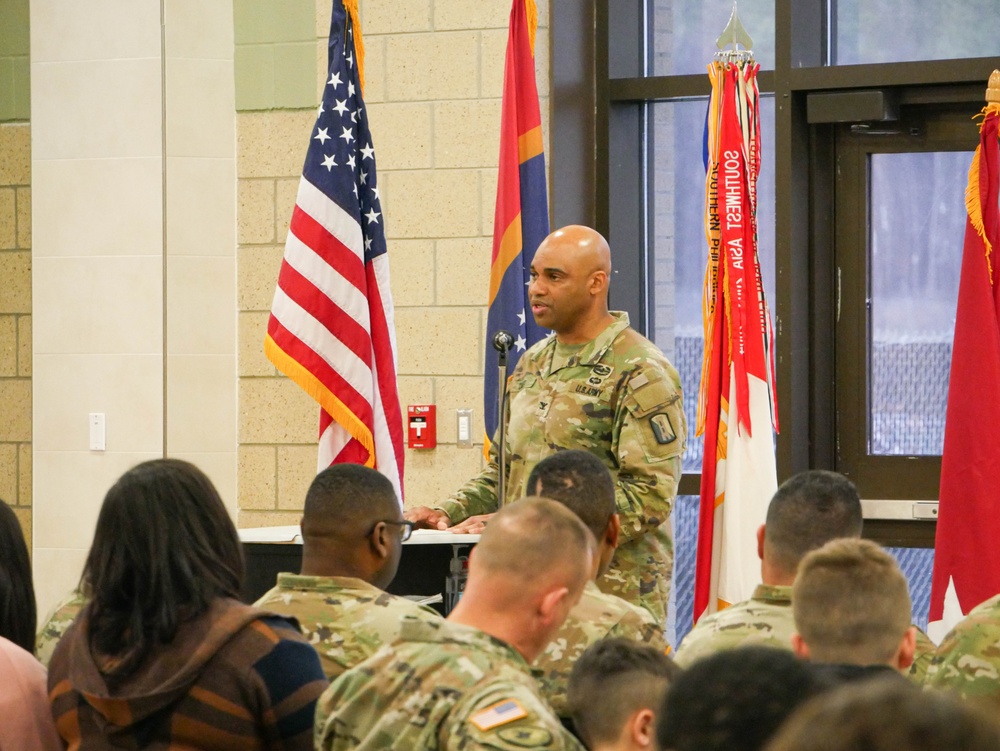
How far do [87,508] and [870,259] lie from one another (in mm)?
3355

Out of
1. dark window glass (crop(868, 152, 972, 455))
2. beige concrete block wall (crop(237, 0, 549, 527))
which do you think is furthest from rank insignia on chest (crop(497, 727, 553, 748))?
dark window glass (crop(868, 152, 972, 455))

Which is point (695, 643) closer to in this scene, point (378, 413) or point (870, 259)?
point (378, 413)

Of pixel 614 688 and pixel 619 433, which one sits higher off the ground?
pixel 619 433

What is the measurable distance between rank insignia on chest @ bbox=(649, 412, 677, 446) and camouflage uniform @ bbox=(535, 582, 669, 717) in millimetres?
1198

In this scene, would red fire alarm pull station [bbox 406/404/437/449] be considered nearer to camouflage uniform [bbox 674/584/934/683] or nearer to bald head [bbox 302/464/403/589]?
bald head [bbox 302/464/403/589]

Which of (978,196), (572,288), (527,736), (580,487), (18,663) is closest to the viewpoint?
(527,736)

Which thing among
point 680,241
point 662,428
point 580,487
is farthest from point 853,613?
point 680,241

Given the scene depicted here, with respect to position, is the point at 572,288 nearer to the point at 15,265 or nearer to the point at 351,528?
the point at 351,528

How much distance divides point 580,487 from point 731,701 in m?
1.83

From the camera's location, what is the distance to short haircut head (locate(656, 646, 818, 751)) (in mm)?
938

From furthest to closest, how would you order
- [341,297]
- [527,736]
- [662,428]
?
[341,297]
[662,428]
[527,736]

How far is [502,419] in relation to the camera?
3.88 metres

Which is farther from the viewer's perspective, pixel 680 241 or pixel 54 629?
pixel 680 241

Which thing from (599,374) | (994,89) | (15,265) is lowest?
(599,374)
